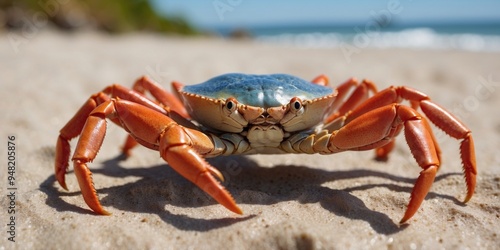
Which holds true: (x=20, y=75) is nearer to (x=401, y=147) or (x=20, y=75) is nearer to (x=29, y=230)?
(x=29, y=230)

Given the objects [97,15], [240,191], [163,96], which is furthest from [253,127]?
[97,15]

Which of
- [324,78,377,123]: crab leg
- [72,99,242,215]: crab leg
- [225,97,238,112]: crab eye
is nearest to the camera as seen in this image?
[72,99,242,215]: crab leg

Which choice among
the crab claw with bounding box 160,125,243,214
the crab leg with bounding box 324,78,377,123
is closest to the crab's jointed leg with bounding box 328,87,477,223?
the crab leg with bounding box 324,78,377,123

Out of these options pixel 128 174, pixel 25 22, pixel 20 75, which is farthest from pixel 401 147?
pixel 25 22

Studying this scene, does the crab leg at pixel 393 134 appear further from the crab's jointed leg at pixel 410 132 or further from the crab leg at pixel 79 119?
the crab leg at pixel 79 119

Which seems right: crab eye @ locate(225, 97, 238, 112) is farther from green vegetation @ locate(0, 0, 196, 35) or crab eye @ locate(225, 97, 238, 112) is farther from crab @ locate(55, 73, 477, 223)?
green vegetation @ locate(0, 0, 196, 35)

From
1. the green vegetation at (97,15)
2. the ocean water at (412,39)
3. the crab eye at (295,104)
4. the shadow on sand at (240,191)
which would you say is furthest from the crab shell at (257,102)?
the green vegetation at (97,15)

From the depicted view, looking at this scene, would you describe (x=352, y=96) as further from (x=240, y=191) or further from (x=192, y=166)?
(x=192, y=166)

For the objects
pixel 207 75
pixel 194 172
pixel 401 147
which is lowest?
pixel 207 75
